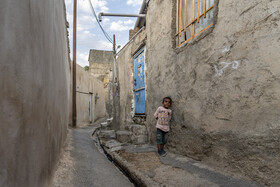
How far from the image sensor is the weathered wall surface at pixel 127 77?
627cm

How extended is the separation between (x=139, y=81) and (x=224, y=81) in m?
3.67

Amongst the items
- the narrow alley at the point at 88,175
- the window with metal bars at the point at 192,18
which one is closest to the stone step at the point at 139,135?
Answer: the narrow alley at the point at 88,175

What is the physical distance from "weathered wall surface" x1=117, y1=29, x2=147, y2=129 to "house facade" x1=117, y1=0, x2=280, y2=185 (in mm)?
1749

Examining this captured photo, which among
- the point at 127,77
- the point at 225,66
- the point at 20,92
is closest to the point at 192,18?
the point at 225,66

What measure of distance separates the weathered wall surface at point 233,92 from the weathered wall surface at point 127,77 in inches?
100

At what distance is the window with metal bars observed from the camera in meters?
3.18

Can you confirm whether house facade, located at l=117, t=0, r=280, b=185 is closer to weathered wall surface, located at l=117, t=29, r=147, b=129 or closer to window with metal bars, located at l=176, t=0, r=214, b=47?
window with metal bars, located at l=176, t=0, r=214, b=47

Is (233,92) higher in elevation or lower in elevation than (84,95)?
lower

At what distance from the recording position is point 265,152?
83.2 inches

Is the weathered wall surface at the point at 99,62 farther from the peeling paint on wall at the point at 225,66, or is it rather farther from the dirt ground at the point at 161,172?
the peeling paint on wall at the point at 225,66

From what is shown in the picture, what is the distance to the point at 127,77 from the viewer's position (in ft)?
24.1

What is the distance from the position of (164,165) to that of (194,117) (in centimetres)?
87

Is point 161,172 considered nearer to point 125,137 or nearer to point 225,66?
point 225,66

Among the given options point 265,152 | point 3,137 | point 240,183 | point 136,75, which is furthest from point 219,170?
point 136,75
